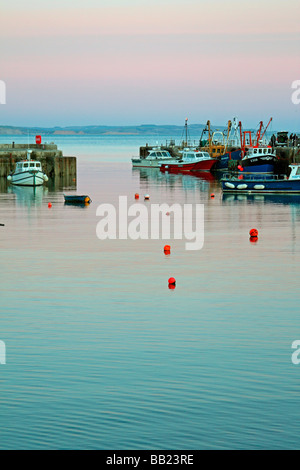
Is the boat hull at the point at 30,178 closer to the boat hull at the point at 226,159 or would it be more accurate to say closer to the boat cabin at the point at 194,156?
the boat hull at the point at 226,159

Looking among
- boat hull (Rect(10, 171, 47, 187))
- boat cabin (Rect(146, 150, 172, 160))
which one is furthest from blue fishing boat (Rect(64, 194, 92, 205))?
boat cabin (Rect(146, 150, 172, 160))

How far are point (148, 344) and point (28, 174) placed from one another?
67600mm

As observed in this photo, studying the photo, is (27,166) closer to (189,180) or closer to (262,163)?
(189,180)

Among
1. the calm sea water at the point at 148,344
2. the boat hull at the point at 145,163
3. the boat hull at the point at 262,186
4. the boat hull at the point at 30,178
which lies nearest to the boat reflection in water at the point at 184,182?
the boat hull at the point at 262,186

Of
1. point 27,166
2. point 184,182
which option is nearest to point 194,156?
point 184,182

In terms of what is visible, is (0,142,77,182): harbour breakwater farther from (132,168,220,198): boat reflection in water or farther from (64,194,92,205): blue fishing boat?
(64,194,92,205): blue fishing boat

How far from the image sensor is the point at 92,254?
3919 cm

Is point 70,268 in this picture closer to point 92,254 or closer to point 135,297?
point 92,254

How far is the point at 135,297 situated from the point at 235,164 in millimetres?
87788

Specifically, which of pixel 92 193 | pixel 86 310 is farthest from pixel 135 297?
pixel 92 193

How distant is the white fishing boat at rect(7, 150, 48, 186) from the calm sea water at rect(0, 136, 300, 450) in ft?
143

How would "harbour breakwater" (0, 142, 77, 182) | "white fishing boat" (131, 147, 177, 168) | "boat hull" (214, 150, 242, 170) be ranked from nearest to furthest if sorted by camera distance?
"harbour breakwater" (0, 142, 77, 182)
"boat hull" (214, 150, 242, 170)
"white fishing boat" (131, 147, 177, 168)

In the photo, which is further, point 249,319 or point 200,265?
point 200,265

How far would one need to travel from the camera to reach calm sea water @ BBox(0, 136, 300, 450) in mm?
15859
